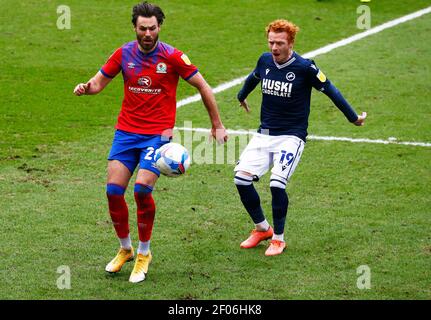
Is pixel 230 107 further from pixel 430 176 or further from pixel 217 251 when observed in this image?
pixel 217 251

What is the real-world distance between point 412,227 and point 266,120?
211 centimetres

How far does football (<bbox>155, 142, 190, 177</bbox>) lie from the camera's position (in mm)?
9477

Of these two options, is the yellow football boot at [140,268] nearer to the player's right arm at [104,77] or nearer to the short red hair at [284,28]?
the player's right arm at [104,77]

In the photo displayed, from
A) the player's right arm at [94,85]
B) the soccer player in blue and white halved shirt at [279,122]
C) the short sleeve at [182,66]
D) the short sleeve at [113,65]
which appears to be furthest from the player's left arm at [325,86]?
the player's right arm at [94,85]

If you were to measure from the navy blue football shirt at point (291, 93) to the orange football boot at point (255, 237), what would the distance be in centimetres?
111

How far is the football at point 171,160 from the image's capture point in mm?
9477

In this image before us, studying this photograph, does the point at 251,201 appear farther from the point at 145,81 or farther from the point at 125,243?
the point at 145,81

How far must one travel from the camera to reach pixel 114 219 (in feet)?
32.1

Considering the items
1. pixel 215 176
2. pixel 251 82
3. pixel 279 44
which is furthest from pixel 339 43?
pixel 279 44

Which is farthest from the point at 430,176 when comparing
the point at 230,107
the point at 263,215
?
the point at 230,107

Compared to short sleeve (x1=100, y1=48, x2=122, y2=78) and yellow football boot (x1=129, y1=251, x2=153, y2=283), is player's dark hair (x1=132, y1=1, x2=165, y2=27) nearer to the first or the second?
short sleeve (x1=100, y1=48, x2=122, y2=78)

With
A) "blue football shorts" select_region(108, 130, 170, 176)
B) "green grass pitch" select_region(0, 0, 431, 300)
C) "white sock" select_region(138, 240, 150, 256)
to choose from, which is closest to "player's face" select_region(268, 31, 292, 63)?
"blue football shorts" select_region(108, 130, 170, 176)

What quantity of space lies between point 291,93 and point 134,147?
6.21 ft

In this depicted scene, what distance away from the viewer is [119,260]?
9773 millimetres
